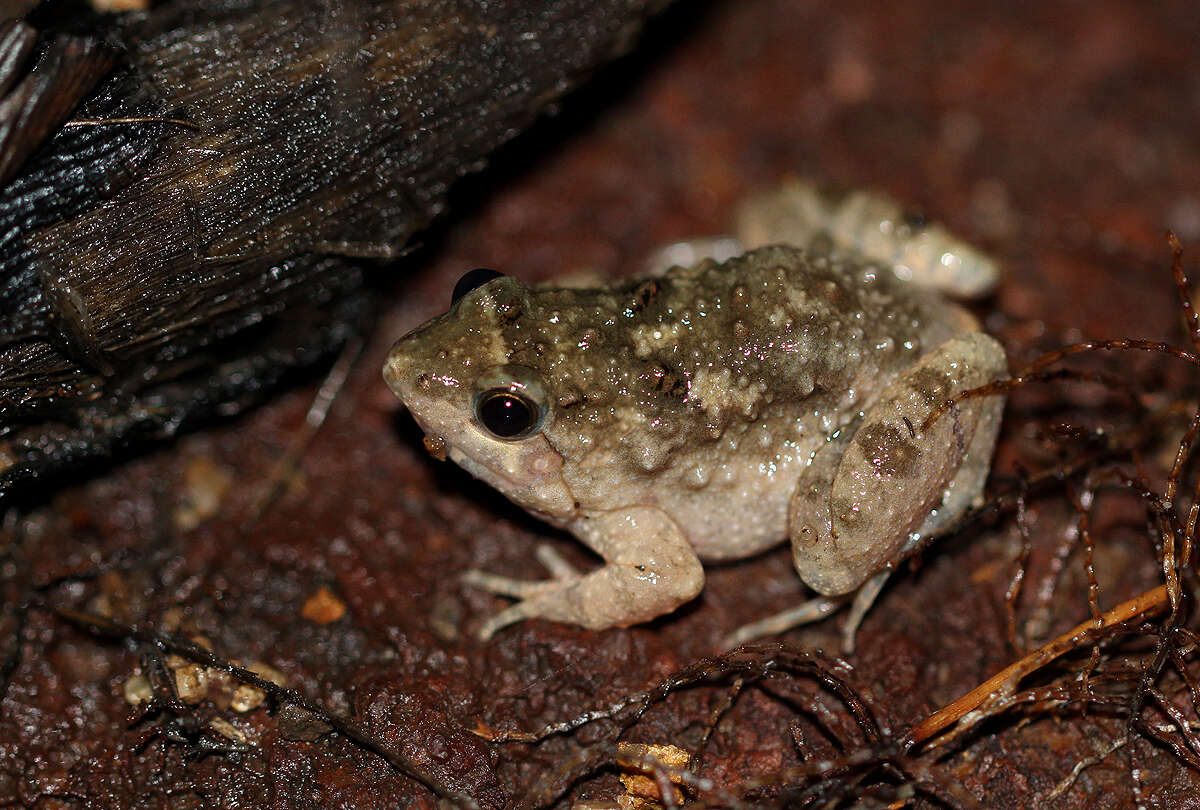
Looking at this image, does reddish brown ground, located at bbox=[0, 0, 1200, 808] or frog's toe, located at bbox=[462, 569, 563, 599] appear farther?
frog's toe, located at bbox=[462, 569, 563, 599]

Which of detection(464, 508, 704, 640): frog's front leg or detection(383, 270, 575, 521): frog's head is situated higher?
detection(383, 270, 575, 521): frog's head

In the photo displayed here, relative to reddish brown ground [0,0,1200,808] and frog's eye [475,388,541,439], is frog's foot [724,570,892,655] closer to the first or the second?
reddish brown ground [0,0,1200,808]

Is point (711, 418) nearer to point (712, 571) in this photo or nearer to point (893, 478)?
point (893, 478)

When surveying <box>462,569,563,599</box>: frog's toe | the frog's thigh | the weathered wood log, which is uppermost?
the weathered wood log

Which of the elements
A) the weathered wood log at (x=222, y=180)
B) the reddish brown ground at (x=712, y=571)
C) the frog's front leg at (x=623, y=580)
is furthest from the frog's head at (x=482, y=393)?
the reddish brown ground at (x=712, y=571)

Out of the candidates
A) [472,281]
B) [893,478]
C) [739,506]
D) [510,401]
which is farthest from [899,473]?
[472,281]

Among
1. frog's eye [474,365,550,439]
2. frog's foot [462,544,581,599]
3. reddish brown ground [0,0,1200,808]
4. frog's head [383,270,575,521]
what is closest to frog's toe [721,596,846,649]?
reddish brown ground [0,0,1200,808]

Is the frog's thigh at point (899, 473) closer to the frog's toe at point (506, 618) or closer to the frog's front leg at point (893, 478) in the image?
the frog's front leg at point (893, 478)
